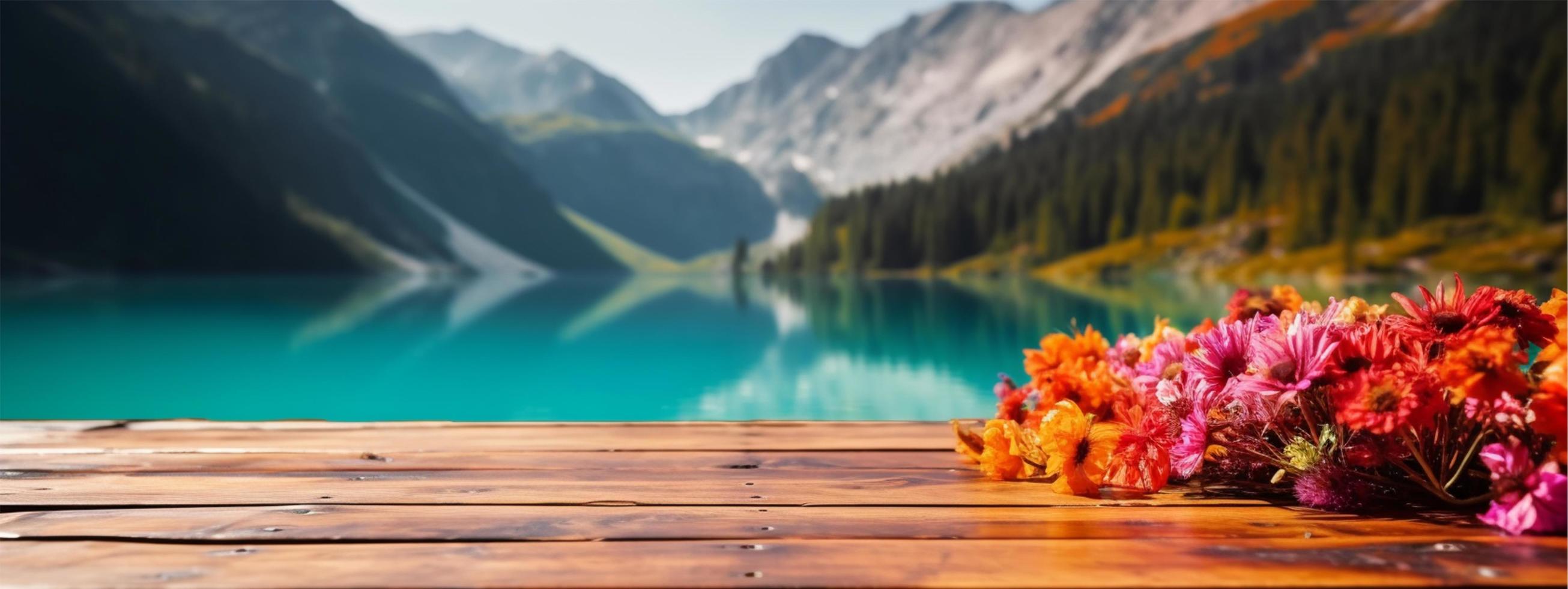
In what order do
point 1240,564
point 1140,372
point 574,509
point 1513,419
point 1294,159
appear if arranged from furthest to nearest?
point 1294,159 → point 1140,372 → point 574,509 → point 1513,419 → point 1240,564

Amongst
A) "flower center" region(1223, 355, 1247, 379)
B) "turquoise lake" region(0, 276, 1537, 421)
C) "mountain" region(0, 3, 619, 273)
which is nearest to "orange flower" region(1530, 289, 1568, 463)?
"flower center" region(1223, 355, 1247, 379)

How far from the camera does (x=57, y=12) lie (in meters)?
104

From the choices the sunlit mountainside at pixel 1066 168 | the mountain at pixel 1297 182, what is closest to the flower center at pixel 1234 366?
the mountain at pixel 1297 182

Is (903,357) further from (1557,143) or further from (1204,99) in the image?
(1204,99)

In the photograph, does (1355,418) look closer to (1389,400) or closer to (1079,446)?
(1389,400)

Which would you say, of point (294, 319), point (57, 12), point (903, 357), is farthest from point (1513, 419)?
point (57, 12)

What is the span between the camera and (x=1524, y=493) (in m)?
1.72

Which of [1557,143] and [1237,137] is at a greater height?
[1237,137]

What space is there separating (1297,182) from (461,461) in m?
75.8

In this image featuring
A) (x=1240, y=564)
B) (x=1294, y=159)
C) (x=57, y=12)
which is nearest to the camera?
(x=1240, y=564)

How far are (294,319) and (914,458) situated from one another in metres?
25.6

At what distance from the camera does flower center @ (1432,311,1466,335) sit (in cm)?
192

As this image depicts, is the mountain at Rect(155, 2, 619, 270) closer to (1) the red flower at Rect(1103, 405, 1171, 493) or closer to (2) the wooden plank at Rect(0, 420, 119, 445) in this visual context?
(2) the wooden plank at Rect(0, 420, 119, 445)

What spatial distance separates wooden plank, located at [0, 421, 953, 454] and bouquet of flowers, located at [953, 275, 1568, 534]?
736 mm
